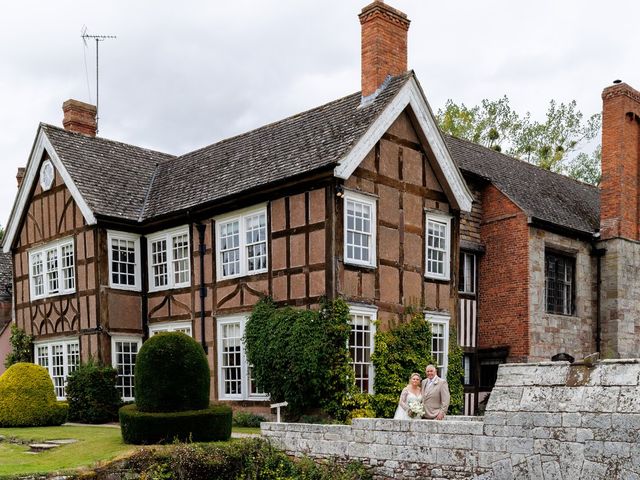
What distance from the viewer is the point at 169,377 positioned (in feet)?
49.1

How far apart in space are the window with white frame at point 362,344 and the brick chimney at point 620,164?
35.7 feet

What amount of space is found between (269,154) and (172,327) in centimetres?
576

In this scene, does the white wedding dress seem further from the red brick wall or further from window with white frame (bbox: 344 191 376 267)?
the red brick wall

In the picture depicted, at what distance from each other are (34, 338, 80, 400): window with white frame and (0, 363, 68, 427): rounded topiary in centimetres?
242

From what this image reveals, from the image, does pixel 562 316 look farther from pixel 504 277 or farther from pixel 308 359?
pixel 308 359

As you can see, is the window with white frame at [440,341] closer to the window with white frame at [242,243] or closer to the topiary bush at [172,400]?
the window with white frame at [242,243]

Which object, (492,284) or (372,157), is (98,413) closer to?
(372,157)

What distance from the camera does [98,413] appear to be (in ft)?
66.6

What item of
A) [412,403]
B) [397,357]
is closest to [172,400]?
[412,403]

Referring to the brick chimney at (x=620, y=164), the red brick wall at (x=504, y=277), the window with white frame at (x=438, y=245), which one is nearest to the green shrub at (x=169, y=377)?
the window with white frame at (x=438, y=245)

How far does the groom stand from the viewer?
44.5 feet

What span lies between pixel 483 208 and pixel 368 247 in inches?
271

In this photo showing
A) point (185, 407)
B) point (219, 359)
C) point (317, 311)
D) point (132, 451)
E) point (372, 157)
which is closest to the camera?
point (132, 451)

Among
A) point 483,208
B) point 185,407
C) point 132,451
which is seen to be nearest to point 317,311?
point 185,407
